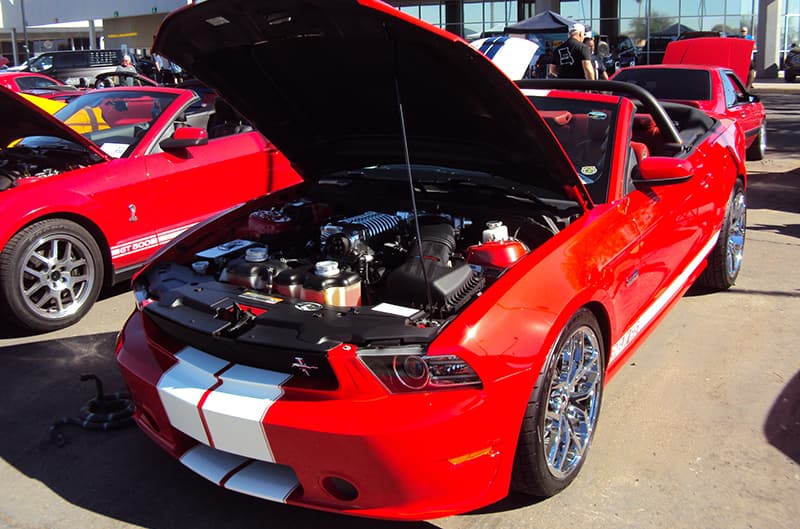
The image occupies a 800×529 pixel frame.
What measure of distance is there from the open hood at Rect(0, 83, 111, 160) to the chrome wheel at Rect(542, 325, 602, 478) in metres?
3.79

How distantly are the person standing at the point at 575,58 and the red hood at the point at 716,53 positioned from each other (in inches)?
148

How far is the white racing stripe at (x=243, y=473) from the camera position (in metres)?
2.65

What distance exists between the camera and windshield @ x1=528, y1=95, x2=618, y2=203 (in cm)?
370

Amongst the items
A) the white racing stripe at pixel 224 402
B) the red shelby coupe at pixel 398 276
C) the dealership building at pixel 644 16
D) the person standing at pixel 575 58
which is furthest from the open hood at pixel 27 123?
the dealership building at pixel 644 16

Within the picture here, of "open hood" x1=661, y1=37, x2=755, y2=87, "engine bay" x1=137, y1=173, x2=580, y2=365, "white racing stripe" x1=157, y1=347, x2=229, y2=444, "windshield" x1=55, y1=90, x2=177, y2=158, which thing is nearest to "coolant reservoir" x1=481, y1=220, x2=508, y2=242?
"engine bay" x1=137, y1=173, x2=580, y2=365

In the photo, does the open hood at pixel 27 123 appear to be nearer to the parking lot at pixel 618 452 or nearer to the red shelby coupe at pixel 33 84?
the parking lot at pixel 618 452

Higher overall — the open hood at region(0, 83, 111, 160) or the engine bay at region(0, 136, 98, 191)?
the open hood at region(0, 83, 111, 160)

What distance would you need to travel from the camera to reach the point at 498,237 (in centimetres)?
336


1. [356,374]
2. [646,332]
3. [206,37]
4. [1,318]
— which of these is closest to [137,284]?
[206,37]

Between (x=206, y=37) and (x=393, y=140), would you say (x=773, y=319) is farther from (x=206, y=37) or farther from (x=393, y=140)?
(x=206, y=37)

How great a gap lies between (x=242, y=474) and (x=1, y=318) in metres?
3.04

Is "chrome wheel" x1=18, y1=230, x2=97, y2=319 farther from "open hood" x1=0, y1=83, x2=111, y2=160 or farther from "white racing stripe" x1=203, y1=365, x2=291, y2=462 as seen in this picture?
"white racing stripe" x1=203, y1=365, x2=291, y2=462

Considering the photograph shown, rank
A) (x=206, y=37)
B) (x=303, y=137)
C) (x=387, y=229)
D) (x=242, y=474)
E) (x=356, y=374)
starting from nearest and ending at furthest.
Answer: (x=356, y=374), (x=242, y=474), (x=206, y=37), (x=387, y=229), (x=303, y=137)

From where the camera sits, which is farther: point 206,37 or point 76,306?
point 76,306
